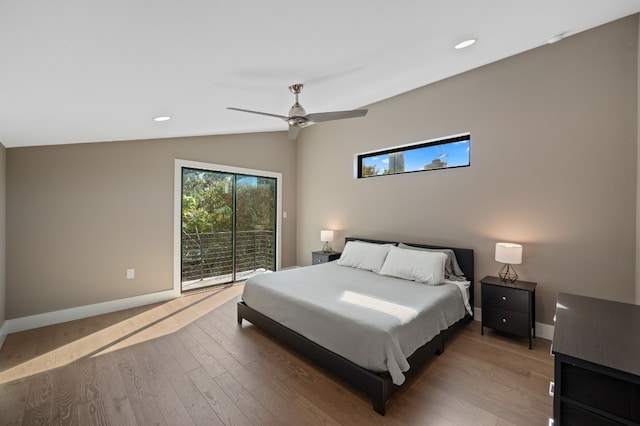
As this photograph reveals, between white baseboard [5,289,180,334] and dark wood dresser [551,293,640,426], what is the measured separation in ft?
14.6

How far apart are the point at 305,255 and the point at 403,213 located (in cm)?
245

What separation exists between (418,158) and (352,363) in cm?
302

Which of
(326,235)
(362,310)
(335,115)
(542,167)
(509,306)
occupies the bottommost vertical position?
(509,306)

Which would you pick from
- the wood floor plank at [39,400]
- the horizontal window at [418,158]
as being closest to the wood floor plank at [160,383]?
the wood floor plank at [39,400]

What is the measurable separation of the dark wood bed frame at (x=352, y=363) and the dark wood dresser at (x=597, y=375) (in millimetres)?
972

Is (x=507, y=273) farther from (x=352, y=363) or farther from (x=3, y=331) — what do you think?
(x=3, y=331)

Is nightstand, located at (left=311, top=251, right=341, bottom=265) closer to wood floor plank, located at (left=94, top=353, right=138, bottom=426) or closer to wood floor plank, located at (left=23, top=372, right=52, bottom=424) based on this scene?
wood floor plank, located at (left=94, top=353, right=138, bottom=426)

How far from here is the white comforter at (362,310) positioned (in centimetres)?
194

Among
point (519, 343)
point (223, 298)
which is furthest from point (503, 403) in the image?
point (223, 298)

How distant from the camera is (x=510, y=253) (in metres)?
2.81

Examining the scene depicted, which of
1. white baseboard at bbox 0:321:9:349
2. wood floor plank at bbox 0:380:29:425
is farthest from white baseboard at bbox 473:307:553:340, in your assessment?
white baseboard at bbox 0:321:9:349

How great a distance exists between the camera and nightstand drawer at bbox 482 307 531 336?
8.98 feet

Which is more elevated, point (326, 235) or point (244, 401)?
point (326, 235)

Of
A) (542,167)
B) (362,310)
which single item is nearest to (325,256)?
(362,310)
